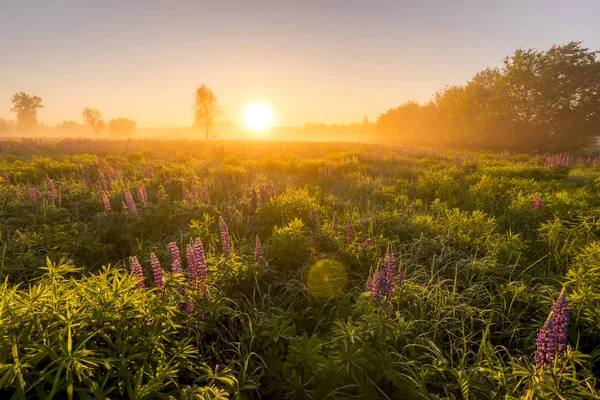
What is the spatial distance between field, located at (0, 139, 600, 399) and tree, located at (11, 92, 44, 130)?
443 feet

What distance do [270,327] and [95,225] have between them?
4834 mm

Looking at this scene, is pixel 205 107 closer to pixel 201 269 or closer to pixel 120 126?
pixel 201 269

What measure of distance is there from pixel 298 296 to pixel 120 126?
129 metres

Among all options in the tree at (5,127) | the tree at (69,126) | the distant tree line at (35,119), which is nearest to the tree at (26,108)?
the distant tree line at (35,119)

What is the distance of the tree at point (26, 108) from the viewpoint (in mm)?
97438

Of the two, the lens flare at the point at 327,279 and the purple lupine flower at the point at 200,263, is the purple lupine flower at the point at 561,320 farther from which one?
the purple lupine flower at the point at 200,263

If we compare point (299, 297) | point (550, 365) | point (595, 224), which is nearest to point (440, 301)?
point (550, 365)

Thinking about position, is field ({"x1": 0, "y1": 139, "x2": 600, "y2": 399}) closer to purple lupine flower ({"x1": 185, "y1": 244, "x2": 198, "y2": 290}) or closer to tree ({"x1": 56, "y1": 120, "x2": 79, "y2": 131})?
purple lupine flower ({"x1": 185, "y1": 244, "x2": 198, "y2": 290})

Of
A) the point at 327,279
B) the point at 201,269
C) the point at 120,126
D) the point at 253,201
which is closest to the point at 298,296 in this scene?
the point at 327,279

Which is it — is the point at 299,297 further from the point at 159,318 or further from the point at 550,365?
the point at 550,365

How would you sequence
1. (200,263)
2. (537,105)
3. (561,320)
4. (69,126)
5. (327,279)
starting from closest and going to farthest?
1. (561,320)
2. (200,263)
3. (327,279)
4. (537,105)
5. (69,126)

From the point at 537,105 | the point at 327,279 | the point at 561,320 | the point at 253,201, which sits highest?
the point at 537,105

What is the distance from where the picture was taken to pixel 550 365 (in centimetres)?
190

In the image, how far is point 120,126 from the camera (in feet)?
346
